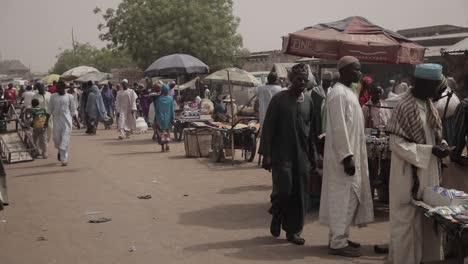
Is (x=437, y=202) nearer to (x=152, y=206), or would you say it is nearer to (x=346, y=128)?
(x=346, y=128)

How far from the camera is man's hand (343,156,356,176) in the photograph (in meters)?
5.46

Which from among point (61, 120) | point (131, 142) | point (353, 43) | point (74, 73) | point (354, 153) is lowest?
point (131, 142)

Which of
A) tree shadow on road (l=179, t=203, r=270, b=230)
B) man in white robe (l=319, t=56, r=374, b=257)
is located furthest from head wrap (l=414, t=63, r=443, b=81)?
tree shadow on road (l=179, t=203, r=270, b=230)

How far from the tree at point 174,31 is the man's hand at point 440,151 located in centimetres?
3141

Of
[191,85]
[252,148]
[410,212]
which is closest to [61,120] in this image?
[252,148]

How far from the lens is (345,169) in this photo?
5.50 m

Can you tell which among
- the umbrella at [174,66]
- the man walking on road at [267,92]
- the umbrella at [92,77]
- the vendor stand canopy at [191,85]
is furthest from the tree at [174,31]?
the man walking on road at [267,92]

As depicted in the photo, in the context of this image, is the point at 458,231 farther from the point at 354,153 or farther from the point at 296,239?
the point at 296,239

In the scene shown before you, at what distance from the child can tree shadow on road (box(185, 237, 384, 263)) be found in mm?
8977

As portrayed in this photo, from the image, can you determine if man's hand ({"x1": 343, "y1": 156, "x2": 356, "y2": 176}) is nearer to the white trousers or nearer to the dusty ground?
the white trousers

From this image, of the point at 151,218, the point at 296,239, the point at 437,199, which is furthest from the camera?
the point at 151,218

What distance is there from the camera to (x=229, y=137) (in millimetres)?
12727

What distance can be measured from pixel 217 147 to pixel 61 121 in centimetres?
355

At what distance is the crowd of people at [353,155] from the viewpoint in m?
5.04
